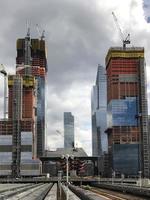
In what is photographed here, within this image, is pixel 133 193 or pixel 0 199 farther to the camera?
pixel 133 193

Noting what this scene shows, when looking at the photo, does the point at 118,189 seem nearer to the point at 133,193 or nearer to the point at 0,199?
the point at 133,193

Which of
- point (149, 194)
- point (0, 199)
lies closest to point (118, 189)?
point (149, 194)

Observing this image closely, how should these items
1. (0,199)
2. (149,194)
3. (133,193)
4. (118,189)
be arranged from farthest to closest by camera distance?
(118,189), (133,193), (149,194), (0,199)

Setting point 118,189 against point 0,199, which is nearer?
point 0,199

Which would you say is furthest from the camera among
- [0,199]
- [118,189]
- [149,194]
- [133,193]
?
[118,189]

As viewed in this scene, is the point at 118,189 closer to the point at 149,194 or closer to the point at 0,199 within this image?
the point at 149,194

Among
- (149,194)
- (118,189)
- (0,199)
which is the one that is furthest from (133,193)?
(0,199)

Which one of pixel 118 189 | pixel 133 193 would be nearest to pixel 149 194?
pixel 133 193

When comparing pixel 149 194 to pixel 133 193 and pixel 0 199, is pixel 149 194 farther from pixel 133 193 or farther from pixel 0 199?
pixel 0 199

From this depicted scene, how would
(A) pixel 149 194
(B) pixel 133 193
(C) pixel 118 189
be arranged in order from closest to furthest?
1. (A) pixel 149 194
2. (B) pixel 133 193
3. (C) pixel 118 189

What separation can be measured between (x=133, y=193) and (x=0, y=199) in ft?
230

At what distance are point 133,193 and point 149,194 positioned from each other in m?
24.9

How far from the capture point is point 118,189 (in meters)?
171

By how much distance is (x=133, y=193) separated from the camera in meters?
135
